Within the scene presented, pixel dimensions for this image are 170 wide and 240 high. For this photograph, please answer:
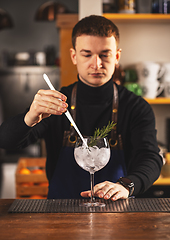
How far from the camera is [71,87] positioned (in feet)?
5.46

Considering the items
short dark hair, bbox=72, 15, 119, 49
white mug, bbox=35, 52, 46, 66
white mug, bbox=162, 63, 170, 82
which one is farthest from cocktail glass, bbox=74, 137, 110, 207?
white mug, bbox=35, 52, 46, 66

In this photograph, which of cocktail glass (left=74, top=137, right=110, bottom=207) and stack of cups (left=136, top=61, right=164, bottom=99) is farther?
stack of cups (left=136, top=61, right=164, bottom=99)

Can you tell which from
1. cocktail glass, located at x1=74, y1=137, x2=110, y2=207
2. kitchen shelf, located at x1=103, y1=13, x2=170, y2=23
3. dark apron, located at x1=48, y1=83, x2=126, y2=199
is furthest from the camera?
kitchen shelf, located at x1=103, y1=13, x2=170, y2=23

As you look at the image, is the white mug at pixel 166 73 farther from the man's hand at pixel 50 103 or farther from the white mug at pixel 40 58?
the white mug at pixel 40 58

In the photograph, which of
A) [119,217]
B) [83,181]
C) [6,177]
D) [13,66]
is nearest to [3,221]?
[119,217]

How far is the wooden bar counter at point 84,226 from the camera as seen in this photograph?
840 millimetres

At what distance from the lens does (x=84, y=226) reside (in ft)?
2.96

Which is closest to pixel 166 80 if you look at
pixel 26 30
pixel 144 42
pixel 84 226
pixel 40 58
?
pixel 144 42

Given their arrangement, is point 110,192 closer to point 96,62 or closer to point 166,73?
point 96,62

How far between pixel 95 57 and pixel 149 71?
103cm

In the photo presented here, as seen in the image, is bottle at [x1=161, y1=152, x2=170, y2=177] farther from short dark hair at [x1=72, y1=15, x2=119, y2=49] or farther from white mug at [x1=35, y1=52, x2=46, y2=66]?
white mug at [x1=35, y1=52, x2=46, y2=66]

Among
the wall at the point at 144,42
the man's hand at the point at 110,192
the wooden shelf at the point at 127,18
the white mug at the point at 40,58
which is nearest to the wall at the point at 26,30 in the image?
the white mug at the point at 40,58

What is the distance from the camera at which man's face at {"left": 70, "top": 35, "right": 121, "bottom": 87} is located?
142cm

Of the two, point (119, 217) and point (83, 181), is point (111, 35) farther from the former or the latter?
point (119, 217)
